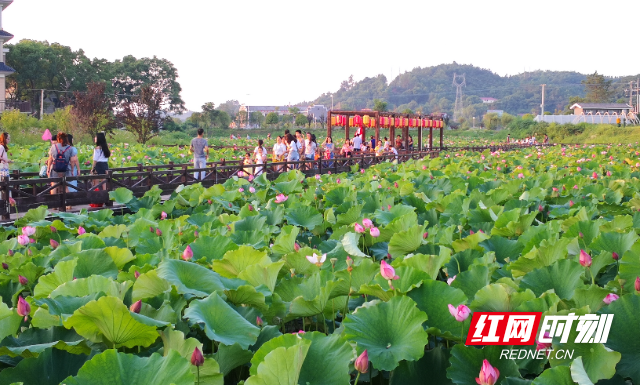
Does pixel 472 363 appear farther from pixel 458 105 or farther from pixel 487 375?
pixel 458 105

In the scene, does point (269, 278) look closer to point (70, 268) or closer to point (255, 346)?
point (255, 346)

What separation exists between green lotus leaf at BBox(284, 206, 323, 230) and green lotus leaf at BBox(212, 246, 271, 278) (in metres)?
1.30

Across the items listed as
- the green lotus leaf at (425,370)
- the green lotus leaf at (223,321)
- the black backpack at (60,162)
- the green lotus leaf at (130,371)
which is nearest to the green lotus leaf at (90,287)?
the green lotus leaf at (223,321)

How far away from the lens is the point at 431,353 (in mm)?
1406

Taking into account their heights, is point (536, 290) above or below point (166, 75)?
below

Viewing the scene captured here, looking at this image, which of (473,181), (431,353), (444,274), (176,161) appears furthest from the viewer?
(176,161)

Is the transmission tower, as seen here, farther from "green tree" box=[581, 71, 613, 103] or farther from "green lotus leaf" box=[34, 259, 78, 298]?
"green lotus leaf" box=[34, 259, 78, 298]

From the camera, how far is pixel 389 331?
1.39 metres

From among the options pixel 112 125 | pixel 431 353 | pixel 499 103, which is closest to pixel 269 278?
pixel 431 353

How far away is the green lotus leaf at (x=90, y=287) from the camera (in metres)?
1.62

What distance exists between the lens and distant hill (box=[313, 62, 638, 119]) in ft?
374

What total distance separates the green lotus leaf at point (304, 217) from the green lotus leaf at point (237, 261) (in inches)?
51.2

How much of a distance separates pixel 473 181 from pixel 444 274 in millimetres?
3304

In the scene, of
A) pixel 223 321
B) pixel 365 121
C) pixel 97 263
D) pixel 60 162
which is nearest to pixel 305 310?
pixel 223 321
